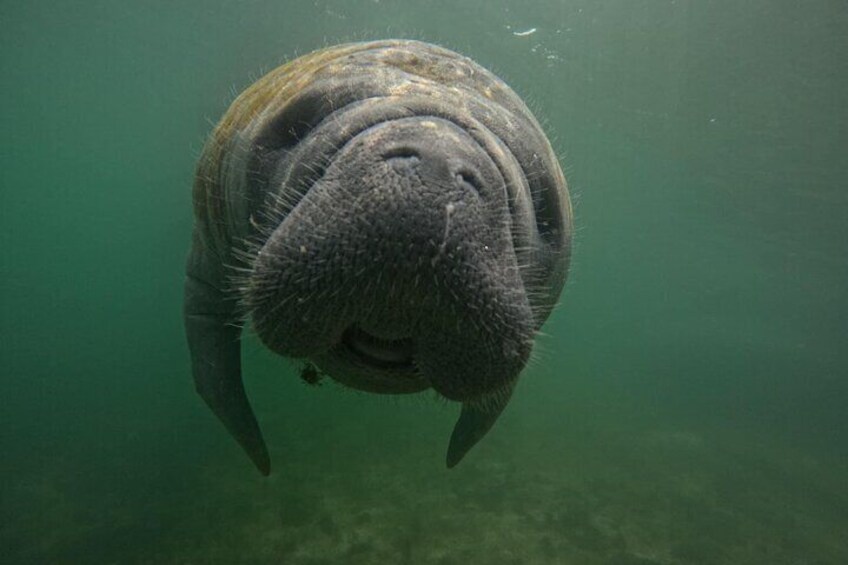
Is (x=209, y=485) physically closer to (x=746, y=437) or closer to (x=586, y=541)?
(x=586, y=541)

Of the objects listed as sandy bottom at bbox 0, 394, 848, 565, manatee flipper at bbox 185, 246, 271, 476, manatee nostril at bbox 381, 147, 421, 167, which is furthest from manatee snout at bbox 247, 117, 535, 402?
sandy bottom at bbox 0, 394, 848, 565

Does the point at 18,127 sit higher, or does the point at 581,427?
the point at 18,127

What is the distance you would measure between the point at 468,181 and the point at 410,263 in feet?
1.07

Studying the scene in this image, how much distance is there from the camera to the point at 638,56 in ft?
58.0

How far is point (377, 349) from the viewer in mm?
2064

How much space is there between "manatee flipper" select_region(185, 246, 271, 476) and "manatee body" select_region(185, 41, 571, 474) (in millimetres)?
999

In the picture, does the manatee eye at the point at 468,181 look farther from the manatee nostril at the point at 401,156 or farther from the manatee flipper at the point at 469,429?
the manatee flipper at the point at 469,429

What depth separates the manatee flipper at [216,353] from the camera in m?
3.62

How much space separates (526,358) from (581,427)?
13.4m

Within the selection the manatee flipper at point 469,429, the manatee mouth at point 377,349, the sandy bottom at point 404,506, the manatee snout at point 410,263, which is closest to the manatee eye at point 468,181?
the manatee snout at point 410,263

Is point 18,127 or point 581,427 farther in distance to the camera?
point 18,127

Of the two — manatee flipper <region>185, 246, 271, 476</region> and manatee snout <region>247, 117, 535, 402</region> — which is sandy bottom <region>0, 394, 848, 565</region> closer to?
manatee flipper <region>185, 246, 271, 476</region>

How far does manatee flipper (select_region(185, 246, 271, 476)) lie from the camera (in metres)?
3.62

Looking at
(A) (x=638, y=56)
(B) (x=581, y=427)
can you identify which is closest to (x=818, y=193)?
(A) (x=638, y=56)
